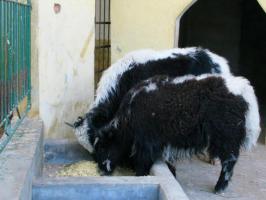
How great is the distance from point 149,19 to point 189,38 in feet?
22.4

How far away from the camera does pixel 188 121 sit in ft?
15.4

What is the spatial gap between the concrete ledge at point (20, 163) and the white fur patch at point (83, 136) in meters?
0.78

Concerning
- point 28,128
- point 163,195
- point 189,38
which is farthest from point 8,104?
point 189,38

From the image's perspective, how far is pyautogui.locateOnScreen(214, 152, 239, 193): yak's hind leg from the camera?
189 inches

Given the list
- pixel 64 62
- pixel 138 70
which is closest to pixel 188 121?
pixel 138 70

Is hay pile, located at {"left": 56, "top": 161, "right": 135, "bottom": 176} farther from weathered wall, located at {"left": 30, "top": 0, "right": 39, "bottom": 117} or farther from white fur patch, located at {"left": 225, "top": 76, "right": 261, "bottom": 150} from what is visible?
white fur patch, located at {"left": 225, "top": 76, "right": 261, "bottom": 150}

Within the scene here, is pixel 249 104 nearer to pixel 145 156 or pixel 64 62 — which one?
pixel 145 156

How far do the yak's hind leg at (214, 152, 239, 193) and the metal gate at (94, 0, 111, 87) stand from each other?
300 centimetres

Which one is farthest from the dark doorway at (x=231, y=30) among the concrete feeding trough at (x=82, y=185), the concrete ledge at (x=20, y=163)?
the concrete feeding trough at (x=82, y=185)

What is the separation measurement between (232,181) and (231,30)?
29.0 ft

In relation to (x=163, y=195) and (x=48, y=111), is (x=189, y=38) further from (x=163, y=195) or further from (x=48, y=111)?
(x=163, y=195)

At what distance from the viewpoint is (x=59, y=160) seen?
202 inches

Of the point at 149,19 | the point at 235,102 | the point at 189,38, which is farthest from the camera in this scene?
the point at 189,38

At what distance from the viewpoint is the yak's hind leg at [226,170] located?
4812 millimetres
